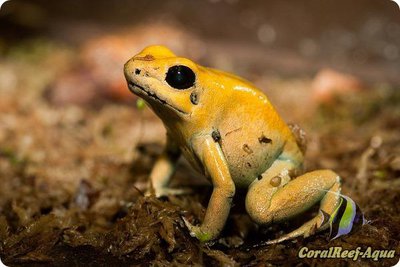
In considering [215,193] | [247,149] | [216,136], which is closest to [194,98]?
[216,136]

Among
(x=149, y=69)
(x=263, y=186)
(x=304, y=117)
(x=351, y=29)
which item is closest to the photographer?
(x=149, y=69)

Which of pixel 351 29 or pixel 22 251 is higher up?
pixel 351 29

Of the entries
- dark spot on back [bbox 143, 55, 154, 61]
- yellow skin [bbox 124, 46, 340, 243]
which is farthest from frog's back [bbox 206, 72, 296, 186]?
dark spot on back [bbox 143, 55, 154, 61]

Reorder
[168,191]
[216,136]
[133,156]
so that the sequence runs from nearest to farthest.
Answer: [216,136] < [168,191] < [133,156]

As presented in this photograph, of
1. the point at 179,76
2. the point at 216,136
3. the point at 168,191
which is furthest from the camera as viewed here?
the point at 168,191

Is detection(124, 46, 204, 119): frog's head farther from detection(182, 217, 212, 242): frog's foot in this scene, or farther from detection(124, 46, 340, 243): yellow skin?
detection(182, 217, 212, 242): frog's foot

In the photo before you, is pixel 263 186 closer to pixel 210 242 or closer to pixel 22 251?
pixel 210 242

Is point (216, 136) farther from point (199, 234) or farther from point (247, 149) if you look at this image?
point (199, 234)

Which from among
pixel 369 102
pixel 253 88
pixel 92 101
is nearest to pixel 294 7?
pixel 369 102
